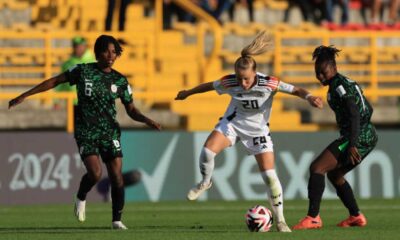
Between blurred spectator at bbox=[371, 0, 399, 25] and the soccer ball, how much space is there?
575 inches

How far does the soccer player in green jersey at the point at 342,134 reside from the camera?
516 inches

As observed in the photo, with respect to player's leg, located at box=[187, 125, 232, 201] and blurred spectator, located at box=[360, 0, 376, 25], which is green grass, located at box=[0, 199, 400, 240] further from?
blurred spectator, located at box=[360, 0, 376, 25]

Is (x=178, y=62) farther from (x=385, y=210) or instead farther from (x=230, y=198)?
(x=385, y=210)

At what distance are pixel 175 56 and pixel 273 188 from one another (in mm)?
10647

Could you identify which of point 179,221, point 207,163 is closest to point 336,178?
point 207,163

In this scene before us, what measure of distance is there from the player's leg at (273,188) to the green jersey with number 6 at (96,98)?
4.98 feet

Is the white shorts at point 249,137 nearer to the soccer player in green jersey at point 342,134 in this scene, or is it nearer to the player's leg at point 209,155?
the player's leg at point 209,155

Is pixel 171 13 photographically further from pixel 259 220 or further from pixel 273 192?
pixel 259 220

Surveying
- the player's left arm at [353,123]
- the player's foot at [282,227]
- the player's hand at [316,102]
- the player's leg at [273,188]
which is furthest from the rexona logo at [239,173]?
the player's hand at [316,102]

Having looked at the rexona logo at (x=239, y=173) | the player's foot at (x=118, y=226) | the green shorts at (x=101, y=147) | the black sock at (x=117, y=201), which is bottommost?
the rexona logo at (x=239, y=173)

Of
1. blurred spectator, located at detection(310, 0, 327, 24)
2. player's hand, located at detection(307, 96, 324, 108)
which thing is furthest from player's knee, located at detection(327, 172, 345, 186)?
blurred spectator, located at detection(310, 0, 327, 24)

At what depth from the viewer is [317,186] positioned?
13234 mm

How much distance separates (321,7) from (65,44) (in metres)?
6.38

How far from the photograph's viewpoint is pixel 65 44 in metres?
22.6
